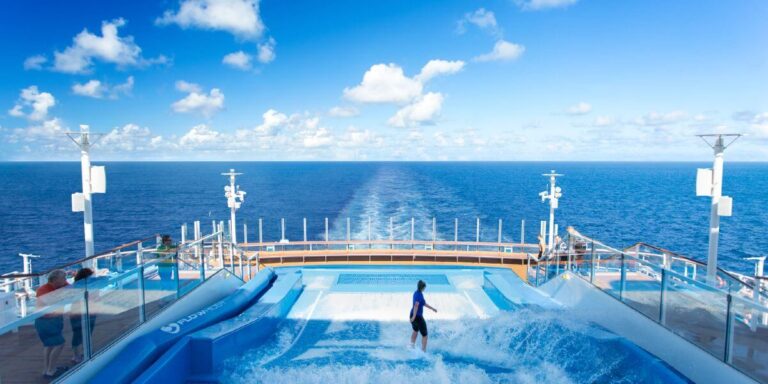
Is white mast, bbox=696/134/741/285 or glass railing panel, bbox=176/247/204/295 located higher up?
white mast, bbox=696/134/741/285

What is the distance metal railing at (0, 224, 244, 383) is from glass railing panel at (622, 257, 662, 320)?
274 inches

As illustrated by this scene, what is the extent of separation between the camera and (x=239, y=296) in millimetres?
9414

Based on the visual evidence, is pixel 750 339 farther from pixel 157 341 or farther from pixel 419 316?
pixel 157 341

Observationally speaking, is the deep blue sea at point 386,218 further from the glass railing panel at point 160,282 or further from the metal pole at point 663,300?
the metal pole at point 663,300

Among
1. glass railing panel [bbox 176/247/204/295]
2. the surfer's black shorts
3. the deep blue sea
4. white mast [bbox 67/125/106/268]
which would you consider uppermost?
white mast [bbox 67/125/106/268]

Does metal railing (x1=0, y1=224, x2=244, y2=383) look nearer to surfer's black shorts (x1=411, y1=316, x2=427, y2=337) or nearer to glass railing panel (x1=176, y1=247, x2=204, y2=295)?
glass railing panel (x1=176, y1=247, x2=204, y2=295)

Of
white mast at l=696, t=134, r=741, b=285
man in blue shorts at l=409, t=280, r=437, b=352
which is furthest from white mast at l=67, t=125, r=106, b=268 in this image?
white mast at l=696, t=134, r=741, b=285

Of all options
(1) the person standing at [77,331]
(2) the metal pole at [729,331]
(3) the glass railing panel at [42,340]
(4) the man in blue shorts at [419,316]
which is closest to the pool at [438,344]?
(4) the man in blue shorts at [419,316]

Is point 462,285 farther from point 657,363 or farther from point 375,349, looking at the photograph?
point 657,363

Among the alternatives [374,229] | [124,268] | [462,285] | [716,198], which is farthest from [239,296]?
[374,229]

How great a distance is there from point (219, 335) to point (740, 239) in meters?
46.1

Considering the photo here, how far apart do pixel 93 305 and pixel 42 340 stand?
76 cm

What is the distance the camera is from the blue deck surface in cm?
640

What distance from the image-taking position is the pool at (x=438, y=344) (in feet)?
21.1
